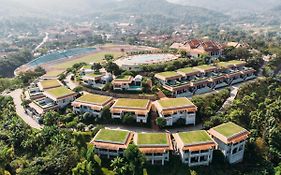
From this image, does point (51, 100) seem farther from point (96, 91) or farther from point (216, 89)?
point (216, 89)

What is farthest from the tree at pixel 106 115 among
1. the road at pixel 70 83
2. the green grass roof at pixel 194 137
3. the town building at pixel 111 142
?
the road at pixel 70 83

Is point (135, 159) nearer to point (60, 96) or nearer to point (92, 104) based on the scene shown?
point (92, 104)

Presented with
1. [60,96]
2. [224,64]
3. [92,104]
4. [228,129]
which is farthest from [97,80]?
[224,64]

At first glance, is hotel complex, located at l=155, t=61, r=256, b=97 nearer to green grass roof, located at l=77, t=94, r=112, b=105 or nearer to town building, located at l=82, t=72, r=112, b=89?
town building, located at l=82, t=72, r=112, b=89

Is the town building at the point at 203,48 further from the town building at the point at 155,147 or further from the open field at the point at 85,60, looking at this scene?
the town building at the point at 155,147

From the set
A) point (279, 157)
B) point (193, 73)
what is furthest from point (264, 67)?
point (279, 157)

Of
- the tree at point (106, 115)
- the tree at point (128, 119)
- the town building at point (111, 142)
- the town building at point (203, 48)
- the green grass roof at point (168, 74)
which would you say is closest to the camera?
the town building at point (111, 142)

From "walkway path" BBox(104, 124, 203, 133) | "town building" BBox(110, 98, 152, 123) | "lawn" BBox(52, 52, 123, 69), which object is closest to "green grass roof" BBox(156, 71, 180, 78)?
"town building" BBox(110, 98, 152, 123)
